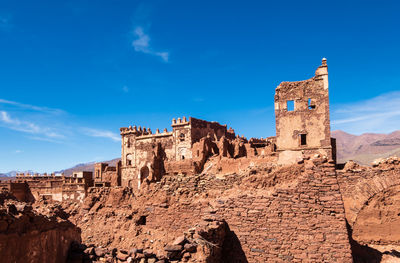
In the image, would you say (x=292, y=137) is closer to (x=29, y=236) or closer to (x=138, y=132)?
(x=29, y=236)

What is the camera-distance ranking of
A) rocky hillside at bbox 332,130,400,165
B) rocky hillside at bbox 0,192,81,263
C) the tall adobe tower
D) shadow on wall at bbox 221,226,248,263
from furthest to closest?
rocky hillside at bbox 332,130,400,165
the tall adobe tower
shadow on wall at bbox 221,226,248,263
rocky hillside at bbox 0,192,81,263

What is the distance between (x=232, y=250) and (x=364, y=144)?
545ft

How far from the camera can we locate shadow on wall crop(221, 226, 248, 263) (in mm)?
8102

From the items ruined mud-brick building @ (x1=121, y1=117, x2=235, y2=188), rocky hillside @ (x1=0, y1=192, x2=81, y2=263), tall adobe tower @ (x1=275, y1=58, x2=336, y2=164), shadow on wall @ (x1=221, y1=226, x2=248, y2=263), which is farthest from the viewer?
ruined mud-brick building @ (x1=121, y1=117, x2=235, y2=188)

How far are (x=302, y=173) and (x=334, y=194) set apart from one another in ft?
2.97

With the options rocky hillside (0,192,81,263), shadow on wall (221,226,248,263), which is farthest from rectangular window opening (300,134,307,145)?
rocky hillside (0,192,81,263)

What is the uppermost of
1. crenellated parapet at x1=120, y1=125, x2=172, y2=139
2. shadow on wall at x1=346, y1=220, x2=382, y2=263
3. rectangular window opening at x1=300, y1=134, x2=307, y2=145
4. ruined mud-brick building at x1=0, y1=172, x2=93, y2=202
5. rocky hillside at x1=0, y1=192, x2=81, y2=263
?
crenellated parapet at x1=120, y1=125, x2=172, y2=139

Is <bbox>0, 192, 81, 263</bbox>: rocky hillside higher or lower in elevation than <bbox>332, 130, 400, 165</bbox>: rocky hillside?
lower

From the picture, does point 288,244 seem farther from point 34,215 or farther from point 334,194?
point 34,215

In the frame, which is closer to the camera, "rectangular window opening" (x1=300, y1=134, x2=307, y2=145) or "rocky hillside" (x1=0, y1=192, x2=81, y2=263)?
"rocky hillside" (x1=0, y1=192, x2=81, y2=263)

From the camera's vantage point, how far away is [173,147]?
38375 mm

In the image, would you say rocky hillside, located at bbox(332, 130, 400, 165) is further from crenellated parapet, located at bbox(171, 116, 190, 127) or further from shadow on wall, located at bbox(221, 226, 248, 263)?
shadow on wall, located at bbox(221, 226, 248, 263)

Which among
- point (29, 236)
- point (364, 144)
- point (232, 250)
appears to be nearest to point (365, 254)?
point (232, 250)

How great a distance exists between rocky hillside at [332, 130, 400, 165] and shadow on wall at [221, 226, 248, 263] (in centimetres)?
11770
